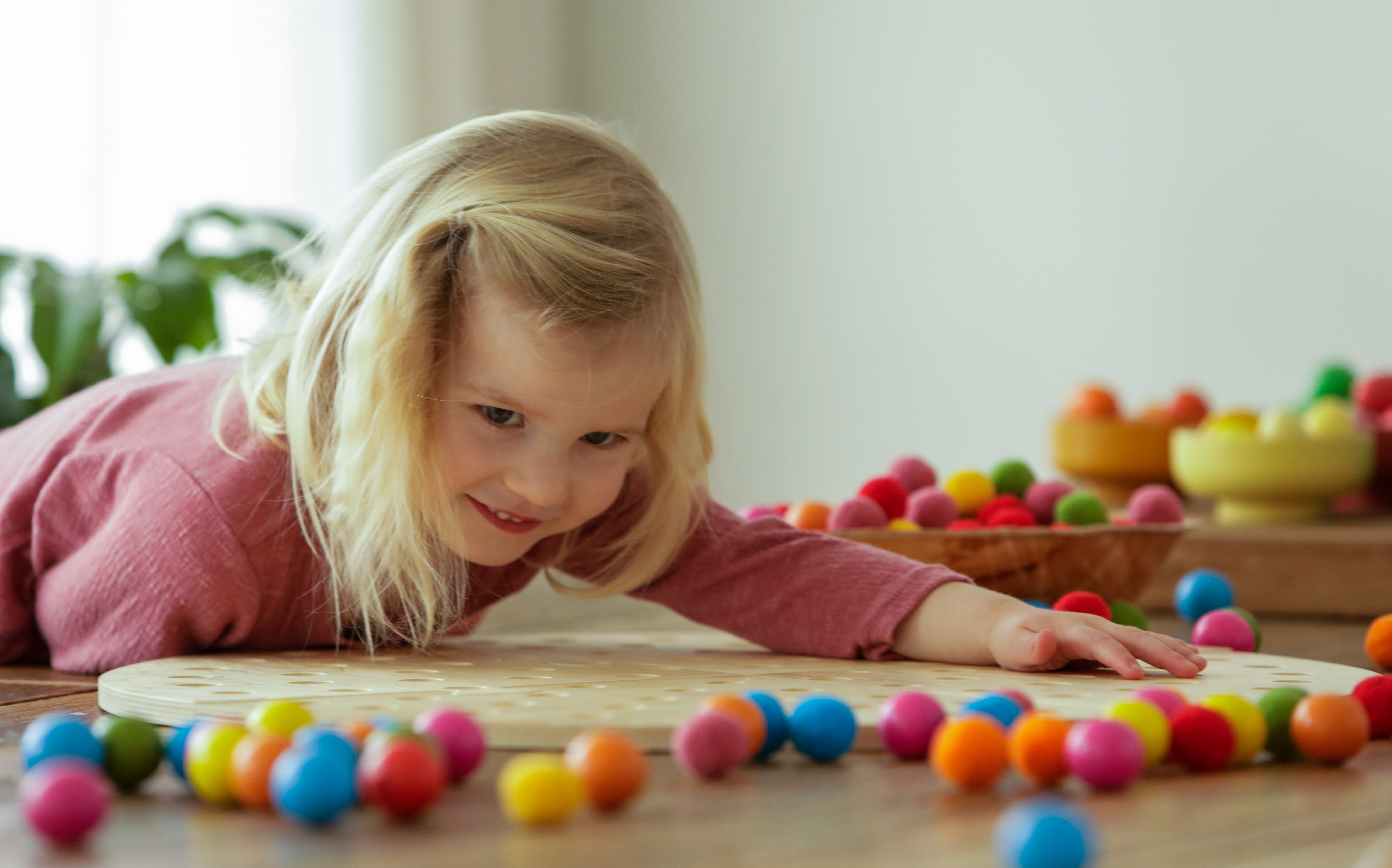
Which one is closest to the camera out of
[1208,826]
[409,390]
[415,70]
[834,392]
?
[1208,826]

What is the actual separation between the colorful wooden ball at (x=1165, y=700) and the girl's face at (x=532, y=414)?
374 millimetres

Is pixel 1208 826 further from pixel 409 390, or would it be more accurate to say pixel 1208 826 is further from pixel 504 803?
pixel 409 390

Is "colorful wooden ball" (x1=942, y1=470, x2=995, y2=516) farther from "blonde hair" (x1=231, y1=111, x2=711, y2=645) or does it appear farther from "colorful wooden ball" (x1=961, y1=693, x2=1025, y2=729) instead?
"colorful wooden ball" (x1=961, y1=693, x2=1025, y2=729)

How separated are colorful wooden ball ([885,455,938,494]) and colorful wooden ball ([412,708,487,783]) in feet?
2.58

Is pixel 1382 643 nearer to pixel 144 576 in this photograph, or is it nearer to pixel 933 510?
pixel 933 510

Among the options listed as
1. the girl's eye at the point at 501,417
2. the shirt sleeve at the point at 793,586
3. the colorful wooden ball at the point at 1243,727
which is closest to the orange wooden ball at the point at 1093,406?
the shirt sleeve at the point at 793,586

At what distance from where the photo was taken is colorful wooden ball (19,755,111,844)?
0.53 metres

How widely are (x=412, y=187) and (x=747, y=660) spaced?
403mm

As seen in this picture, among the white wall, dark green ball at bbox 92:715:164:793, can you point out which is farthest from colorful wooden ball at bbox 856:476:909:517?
the white wall

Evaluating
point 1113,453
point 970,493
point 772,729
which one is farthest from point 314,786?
point 1113,453

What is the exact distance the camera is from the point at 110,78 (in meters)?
2.57

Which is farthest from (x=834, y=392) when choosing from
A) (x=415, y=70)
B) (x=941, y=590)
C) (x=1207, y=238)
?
(x=941, y=590)

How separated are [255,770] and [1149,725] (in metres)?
0.39

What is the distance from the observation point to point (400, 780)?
560mm
